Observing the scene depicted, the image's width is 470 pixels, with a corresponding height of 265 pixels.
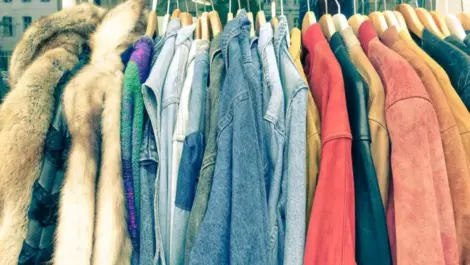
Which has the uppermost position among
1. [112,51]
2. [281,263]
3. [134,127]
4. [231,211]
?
[112,51]


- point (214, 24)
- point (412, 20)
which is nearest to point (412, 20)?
point (412, 20)

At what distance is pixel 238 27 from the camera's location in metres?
0.86

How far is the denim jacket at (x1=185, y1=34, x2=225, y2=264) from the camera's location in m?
0.71

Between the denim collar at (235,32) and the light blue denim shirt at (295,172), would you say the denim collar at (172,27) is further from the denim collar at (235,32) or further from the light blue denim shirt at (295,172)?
the light blue denim shirt at (295,172)

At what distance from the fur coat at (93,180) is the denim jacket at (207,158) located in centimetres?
13

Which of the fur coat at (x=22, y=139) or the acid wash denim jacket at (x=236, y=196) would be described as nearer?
the acid wash denim jacket at (x=236, y=196)

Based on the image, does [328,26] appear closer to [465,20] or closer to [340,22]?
[340,22]

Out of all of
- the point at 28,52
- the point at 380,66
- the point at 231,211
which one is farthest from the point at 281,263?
the point at 28,52

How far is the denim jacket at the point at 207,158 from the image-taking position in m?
0.71

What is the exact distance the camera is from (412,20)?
1023mm

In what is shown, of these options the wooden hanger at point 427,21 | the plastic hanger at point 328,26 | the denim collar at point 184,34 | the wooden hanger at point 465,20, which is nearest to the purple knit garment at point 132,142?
the denim collar at point 184,34

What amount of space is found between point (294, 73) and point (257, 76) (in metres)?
0.07

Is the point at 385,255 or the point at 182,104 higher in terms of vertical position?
the point at 182,104

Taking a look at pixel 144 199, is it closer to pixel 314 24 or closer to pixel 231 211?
pixel 231 211
